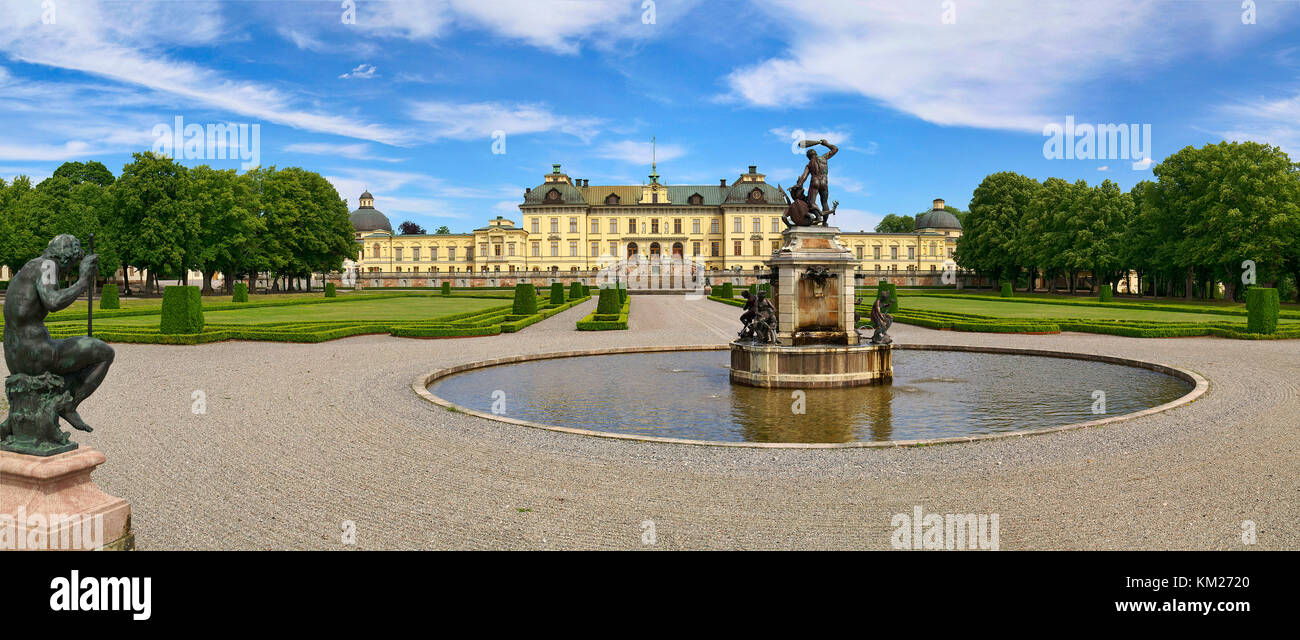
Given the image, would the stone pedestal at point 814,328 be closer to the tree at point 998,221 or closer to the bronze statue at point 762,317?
the bronze statue at point 762,317

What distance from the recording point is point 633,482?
7848 millimetres

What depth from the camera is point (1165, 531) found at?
626 cm

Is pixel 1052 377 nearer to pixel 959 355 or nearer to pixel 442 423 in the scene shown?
pixel 959 355

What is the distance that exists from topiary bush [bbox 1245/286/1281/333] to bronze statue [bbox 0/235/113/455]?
96.0 ft

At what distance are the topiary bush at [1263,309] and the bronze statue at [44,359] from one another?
29.3 metres

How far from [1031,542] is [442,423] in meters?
7.94

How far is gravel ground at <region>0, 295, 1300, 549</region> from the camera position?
20.6 feet

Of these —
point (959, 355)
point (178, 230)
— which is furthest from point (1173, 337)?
point (178, 230)

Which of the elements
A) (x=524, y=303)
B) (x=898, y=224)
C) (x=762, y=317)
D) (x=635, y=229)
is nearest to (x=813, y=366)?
(x=762, y=317)

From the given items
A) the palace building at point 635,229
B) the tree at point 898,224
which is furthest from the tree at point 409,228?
the tree at point 898,224

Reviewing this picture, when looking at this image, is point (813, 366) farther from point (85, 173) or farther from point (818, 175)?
point (85, 173)

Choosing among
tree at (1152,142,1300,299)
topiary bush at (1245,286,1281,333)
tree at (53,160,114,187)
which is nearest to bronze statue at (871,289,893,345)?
topiary bush at (1245,286,1281,333)

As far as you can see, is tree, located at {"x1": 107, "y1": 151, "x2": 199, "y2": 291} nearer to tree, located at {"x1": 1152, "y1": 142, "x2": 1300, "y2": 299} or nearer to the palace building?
the palace building
